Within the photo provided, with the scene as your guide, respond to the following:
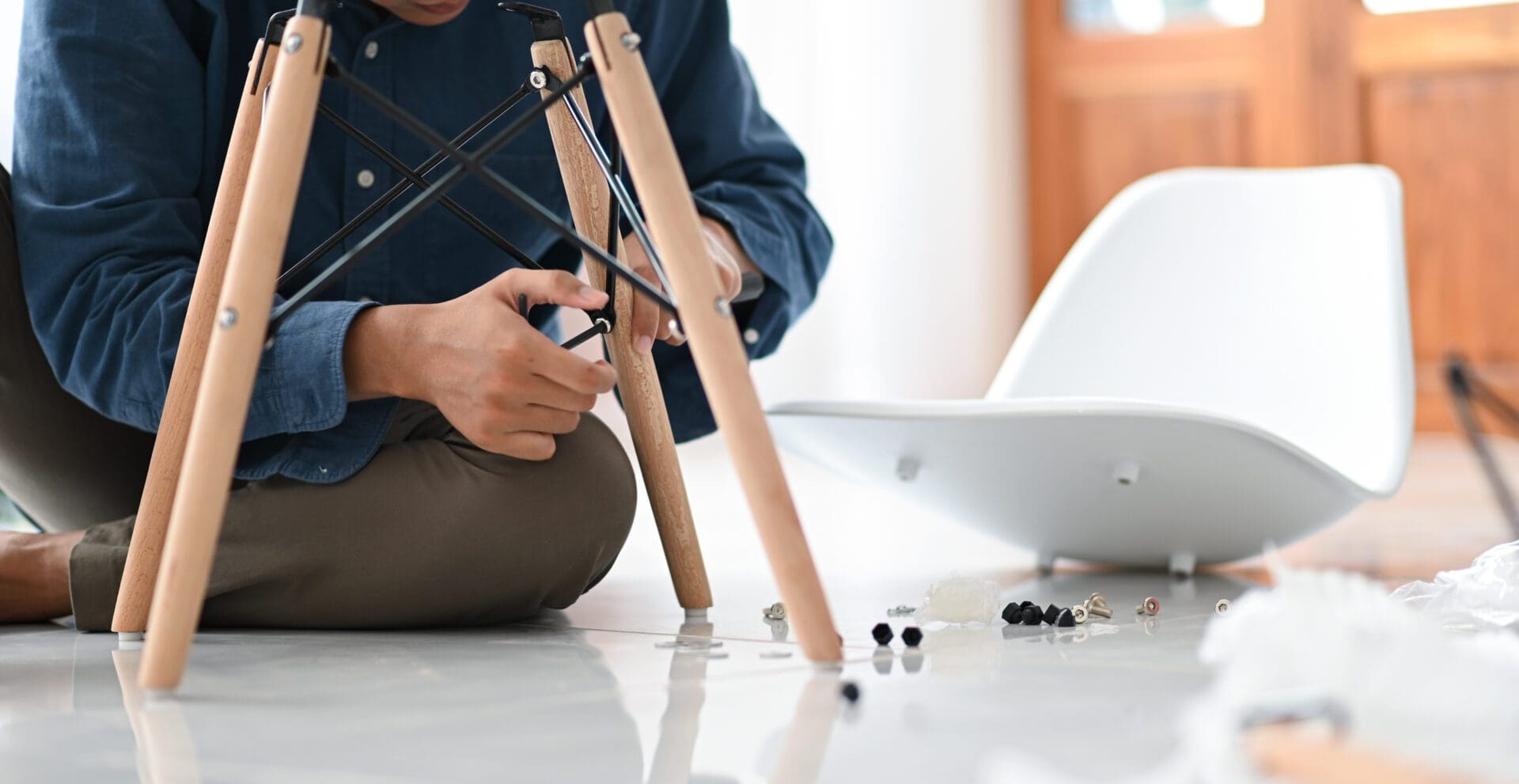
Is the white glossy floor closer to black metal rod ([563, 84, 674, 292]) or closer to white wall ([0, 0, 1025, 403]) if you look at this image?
black metal rod ([563, 84, 674, 292])

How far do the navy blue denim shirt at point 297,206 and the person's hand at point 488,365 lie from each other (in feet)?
0.07

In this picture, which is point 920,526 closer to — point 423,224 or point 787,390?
point 423,224

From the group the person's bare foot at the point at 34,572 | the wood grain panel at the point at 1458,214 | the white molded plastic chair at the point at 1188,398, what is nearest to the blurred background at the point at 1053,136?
the wood grain panel at the point at 1458,214

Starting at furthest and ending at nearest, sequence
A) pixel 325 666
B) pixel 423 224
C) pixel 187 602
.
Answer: pixel 423 224, pixel 325 666, pixel 187 602

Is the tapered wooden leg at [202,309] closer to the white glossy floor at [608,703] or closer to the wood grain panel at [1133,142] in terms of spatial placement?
→ the white glossy floor at [608,703]

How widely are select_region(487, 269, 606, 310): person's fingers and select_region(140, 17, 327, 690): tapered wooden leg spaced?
148 mm

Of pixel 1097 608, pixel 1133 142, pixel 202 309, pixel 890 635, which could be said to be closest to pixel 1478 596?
pixel 1097 608

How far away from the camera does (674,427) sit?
3.50 ft

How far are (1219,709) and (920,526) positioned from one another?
1.23 meters

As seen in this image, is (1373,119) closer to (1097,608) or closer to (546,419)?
(1097,608)

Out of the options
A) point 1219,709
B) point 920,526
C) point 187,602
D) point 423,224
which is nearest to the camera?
point 1219,709

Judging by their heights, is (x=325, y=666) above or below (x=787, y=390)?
above

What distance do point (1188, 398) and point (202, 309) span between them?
2.89ft

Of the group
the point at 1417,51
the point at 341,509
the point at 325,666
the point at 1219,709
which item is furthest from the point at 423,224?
the point at 1417,51
